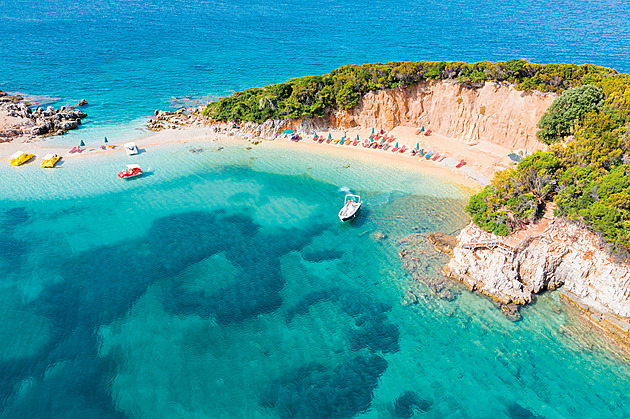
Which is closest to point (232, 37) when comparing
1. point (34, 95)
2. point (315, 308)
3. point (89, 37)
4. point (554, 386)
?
point (89, 37)

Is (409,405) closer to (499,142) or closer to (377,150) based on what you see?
(377,150)

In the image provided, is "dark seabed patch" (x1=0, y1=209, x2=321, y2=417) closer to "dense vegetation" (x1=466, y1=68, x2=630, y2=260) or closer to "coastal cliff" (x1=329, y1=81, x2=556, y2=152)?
"dense vegetation" (x1=466, y1=68, x2=630, y2=260)

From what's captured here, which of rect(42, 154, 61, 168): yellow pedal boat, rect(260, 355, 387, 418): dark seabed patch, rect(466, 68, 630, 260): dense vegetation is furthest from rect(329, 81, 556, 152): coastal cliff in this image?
rect(42, 154, 61, 168): yellow pedal boat

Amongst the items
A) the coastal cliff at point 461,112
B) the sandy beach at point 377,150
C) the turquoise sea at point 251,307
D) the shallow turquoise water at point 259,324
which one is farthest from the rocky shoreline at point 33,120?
the coastal cliff at point 461,112

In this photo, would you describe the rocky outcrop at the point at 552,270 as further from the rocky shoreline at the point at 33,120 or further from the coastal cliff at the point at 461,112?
the rocky shoreline at the point at 33,120

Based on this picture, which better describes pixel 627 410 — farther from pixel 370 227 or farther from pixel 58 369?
pixel 58 369

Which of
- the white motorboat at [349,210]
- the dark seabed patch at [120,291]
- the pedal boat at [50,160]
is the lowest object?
the dark seabed patch at [120,291]
